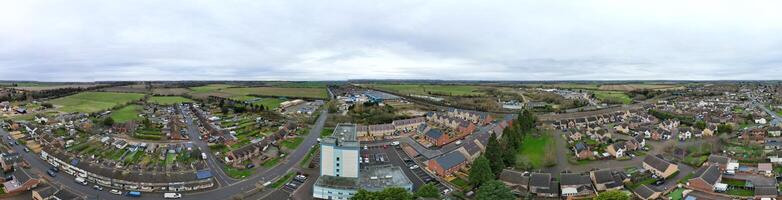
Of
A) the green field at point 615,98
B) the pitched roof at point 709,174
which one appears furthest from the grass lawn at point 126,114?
the green field at point 615,98

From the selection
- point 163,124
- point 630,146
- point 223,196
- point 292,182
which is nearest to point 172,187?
point 223,196

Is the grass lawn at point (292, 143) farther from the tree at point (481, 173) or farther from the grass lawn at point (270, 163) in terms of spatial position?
the tree at point (481, 173)

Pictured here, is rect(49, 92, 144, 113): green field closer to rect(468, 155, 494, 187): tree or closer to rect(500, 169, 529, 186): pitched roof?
rect(468, 155, 494, 187): tree

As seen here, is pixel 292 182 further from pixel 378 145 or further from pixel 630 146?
pixel 630 146

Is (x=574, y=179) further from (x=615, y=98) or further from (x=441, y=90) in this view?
(x=441, y=90)

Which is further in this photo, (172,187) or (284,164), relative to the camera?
(284,164)

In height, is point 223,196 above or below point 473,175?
below

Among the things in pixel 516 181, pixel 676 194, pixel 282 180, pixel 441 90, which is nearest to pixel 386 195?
pixel 516 181
